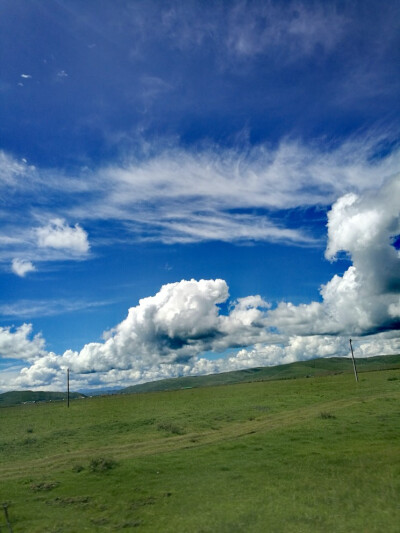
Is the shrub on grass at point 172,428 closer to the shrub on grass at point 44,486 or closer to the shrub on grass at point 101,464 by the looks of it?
the shrub on grass at point 101,464

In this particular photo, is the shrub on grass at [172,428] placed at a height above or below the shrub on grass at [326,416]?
above

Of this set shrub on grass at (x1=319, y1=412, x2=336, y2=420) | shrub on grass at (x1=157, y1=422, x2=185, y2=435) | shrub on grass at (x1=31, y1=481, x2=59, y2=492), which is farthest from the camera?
shrub on grass at (x1=319, y1=412, x2=336, y2=420)

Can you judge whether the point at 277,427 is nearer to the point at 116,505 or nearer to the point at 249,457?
the point at 249,457

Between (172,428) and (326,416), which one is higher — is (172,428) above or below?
above

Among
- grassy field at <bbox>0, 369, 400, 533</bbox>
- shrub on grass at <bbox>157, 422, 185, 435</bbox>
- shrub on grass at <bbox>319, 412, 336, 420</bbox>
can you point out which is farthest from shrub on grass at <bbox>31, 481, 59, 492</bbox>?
shrub on grass at <bbox>319, 412, 336, 420</bbox>

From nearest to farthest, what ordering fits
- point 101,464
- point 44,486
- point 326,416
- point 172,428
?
point 44,486 < point 101,464 < point 172,428 < point 326,416

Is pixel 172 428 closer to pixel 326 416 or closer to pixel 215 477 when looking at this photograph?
pixel 326 416

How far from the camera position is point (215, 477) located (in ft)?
82.5

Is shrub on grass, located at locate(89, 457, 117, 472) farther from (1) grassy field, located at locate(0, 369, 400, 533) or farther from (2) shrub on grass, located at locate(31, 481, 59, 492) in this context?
(2) shrub on grass, located at locate(31, 481, 59, 492)

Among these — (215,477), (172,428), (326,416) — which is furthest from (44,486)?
(326,416)

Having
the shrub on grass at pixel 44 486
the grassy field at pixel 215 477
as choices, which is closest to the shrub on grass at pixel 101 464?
the grassy field at pixel 215 477

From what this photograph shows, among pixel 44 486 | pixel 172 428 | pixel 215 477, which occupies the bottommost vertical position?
pixel 215 477

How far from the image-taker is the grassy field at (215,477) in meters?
18.2

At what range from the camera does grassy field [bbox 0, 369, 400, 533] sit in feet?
59.7
